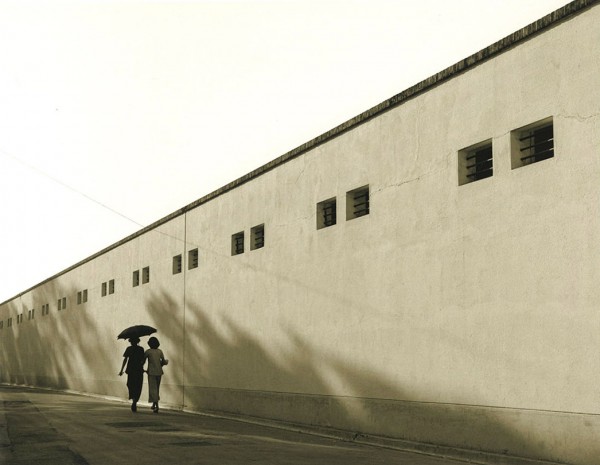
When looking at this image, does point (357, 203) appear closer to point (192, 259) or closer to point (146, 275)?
point (192, 259)

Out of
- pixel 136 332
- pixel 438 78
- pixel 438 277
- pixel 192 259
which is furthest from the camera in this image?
pixel 192 259

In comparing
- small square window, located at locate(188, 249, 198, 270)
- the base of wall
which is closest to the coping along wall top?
small square window, located at locate(188, 249, 198, 270)

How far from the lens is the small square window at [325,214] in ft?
48.2

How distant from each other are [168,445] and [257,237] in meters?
6.64

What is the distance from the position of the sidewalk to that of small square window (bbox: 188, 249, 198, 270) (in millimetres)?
5031

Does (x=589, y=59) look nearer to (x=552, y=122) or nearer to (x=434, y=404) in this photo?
(x=552, y=122)

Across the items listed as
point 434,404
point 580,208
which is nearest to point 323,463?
point 434,404

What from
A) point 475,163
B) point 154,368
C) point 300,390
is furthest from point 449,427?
point 154,368

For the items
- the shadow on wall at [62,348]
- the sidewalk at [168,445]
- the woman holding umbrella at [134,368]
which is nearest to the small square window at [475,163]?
the sidewalk at [168,445]

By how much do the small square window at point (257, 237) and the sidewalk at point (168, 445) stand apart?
12.0ft

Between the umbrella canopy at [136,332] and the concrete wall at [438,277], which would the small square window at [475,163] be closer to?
the concrete wall at [438,277]

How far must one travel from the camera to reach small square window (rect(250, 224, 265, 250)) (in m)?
17.4

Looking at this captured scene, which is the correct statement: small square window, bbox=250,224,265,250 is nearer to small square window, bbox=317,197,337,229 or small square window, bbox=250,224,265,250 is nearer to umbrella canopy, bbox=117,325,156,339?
small square window, bbox=317,197,337,229

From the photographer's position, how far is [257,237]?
17656 mm
